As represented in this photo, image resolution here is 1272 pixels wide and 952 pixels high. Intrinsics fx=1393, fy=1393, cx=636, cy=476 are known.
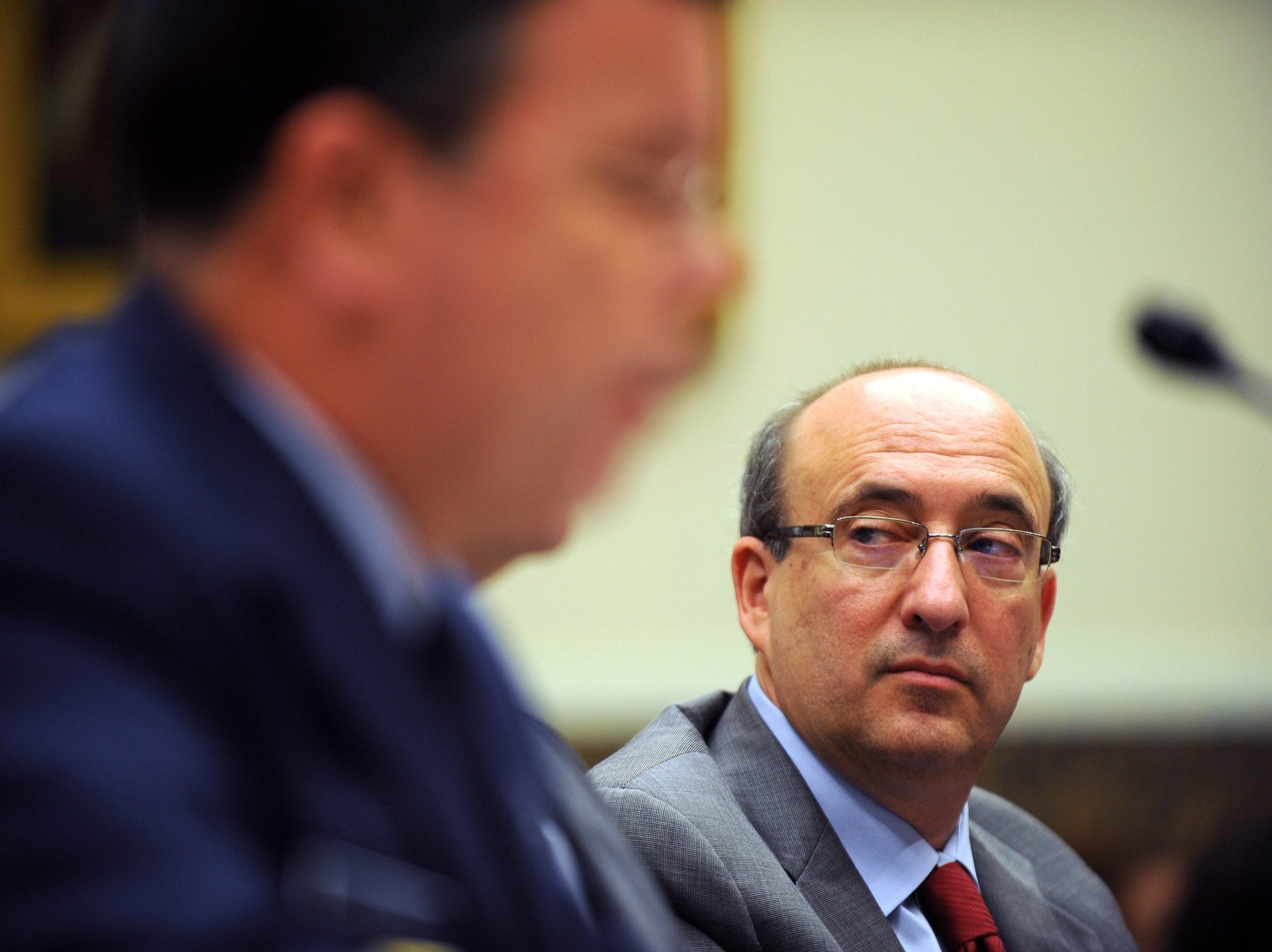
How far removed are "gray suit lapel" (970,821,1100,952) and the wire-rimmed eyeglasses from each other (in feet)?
1.40

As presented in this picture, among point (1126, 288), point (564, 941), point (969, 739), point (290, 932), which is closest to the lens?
point (290, 932)

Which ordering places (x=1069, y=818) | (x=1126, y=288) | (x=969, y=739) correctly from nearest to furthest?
1. (x=969, y=739)
2. (x=1069, y=818)
3. (x=1126, y=288)

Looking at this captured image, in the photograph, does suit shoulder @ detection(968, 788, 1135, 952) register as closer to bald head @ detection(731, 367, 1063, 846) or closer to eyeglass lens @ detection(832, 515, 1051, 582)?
bald head @ detection(731, 367, 1063, 846)

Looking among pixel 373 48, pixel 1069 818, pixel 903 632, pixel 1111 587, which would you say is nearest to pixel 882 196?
pixel 1111 587

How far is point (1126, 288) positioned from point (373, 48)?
15.0 feet

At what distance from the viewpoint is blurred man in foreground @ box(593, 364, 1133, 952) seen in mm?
1794

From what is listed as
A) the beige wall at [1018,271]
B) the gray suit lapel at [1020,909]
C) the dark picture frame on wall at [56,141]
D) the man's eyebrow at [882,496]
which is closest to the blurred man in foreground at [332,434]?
the man's eyebrow at [882,496]

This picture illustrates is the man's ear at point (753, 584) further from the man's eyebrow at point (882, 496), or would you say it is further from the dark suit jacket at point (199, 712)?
the dark suit jacket at point (199, 712)

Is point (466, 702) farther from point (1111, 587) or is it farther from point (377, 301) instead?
point (1111, 587)

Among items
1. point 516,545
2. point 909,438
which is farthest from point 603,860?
point 909,438

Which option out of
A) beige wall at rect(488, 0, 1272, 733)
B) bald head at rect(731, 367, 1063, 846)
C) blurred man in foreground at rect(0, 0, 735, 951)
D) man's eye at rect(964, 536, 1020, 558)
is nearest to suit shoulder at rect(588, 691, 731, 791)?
bald head at rect(731, 367, 1063, 846)

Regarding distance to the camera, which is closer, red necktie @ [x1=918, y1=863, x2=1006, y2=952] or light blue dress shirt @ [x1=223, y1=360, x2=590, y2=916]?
light blue dress shirt @ [x1=223, y1=360, x2=590, y2=916]

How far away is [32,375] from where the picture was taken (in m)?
0.68

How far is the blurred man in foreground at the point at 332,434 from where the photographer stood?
1.91 ft
